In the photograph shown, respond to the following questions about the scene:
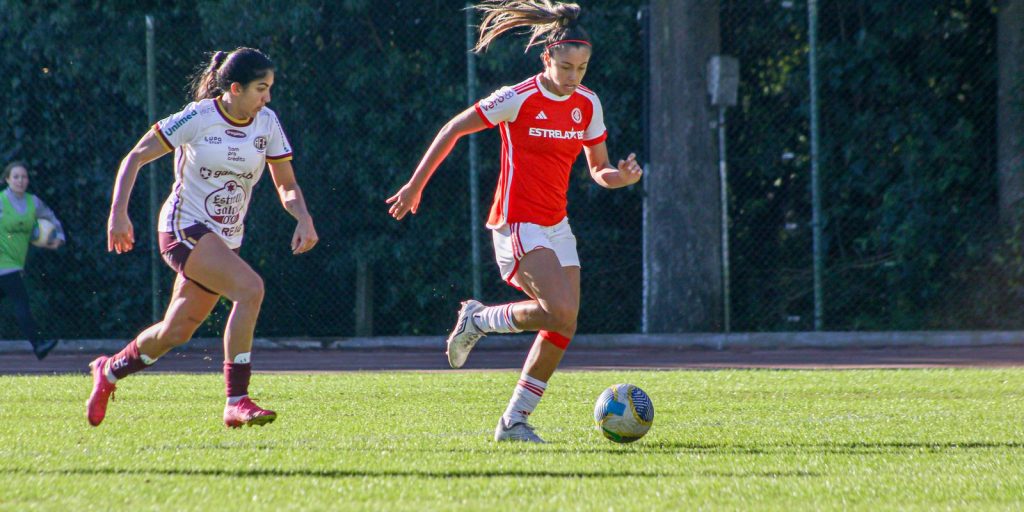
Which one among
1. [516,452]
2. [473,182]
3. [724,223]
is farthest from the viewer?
[473,182]

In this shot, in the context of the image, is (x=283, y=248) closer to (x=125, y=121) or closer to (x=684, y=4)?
(x=125, y=121)

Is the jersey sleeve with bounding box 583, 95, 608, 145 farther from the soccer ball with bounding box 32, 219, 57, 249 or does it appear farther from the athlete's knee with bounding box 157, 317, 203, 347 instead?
the soccer ball with bounding box 32, 219, 57, 249

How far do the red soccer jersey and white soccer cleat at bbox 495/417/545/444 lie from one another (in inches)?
36.1

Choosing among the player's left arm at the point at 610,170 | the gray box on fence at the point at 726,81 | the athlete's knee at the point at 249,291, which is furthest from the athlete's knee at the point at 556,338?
the gray box on fence at the point at 726,81

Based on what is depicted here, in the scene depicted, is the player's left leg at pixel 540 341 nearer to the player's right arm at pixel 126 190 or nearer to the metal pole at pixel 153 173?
the player's right arm at pixel 126 190

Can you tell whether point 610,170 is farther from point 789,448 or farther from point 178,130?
point 178,130

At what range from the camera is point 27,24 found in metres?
13.7

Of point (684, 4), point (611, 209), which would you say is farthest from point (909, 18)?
point (611, 209)

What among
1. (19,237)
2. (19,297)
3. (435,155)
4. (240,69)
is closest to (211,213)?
(240,69)

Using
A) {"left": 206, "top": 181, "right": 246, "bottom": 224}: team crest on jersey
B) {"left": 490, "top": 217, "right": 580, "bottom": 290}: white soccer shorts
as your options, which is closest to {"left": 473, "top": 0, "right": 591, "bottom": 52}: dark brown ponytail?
{"left": 490, "top": 217, "right": 580, "bottom": 290}: white soccer shorts

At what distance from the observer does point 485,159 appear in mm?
13219

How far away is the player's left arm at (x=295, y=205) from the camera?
21.7 feet

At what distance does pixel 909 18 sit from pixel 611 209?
137 inches

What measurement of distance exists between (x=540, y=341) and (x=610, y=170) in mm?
932
